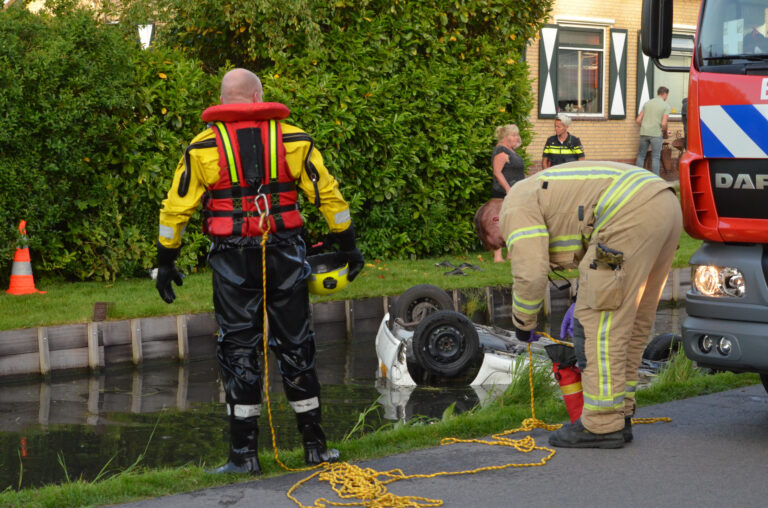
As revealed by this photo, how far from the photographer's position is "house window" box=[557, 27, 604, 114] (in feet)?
78.8

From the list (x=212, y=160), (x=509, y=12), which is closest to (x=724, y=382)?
(x=212, y=160)

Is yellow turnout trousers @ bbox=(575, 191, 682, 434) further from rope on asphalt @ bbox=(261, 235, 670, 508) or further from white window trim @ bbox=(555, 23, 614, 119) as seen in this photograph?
white window trim @ bbox=(555, 23, 614, 119)

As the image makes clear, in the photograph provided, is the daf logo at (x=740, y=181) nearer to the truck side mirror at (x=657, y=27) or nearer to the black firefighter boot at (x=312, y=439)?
the truck side mirror at (x=657, y=27)

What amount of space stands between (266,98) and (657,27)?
7.81 meters

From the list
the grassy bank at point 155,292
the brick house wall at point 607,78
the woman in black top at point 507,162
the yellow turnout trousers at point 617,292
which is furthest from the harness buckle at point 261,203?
the brick house wall at point 607,78

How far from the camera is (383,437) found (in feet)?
20.3

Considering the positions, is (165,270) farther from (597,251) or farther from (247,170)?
(597,251)

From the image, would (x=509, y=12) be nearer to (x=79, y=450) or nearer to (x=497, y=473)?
(x=79, y=450)

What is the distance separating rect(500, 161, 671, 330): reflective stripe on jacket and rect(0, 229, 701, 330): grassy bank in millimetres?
5756

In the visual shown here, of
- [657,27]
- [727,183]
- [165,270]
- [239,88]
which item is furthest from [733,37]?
[165,270]

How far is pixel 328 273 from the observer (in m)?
5.85

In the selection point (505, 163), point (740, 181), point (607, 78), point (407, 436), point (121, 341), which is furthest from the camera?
point (607, 78)

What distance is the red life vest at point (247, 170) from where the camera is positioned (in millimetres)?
5473

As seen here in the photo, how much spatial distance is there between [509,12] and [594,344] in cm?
1138
